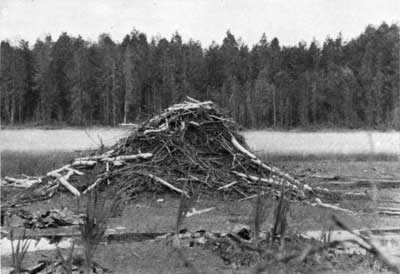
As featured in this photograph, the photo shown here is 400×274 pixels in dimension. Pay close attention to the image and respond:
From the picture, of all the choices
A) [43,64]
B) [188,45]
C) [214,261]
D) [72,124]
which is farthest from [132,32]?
[214,261]

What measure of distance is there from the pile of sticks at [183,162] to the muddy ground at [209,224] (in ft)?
1.19

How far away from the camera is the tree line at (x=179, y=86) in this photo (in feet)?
203

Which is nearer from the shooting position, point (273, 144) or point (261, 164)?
point (261, 164)

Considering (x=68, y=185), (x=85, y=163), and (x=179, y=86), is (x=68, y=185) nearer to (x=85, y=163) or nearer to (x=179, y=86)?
(x=85, y=163)

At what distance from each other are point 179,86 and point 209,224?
56117 mm

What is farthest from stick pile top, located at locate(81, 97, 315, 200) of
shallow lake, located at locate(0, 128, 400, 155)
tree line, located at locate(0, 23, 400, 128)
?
tree line, located at locate(0, 23, 400, 128)

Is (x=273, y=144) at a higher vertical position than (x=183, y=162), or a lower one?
lower

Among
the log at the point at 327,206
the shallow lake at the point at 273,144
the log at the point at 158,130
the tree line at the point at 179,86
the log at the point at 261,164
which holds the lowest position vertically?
the log at the point at 327,206

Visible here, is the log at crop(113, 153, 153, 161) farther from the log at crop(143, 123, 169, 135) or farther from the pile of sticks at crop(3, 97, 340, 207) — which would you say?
the log at crop(143, 123, 169, 135)

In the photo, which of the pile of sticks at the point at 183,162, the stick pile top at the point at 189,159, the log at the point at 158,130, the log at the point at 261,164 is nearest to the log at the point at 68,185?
the pile of sticks at the point at 183,162

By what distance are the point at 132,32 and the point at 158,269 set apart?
8128 cm

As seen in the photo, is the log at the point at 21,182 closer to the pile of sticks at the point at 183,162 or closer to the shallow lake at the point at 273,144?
the pile of sticks at the point at 183,162

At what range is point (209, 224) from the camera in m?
8.95

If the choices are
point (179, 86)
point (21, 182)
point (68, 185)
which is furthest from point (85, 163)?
point (179, 86)
